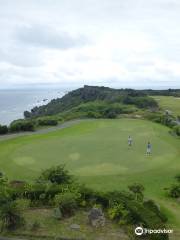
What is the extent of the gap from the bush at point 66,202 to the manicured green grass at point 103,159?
16.8 ft

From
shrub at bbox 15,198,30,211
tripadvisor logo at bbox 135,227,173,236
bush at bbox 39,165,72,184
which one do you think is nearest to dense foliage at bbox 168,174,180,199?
bush at bbox 39,165,72,184

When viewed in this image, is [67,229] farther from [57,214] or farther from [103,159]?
[103,159]

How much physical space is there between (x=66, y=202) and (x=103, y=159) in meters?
12.8

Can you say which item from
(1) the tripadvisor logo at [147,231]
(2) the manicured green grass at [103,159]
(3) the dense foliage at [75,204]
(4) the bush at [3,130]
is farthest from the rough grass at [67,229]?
(4) the bush at [3,130]

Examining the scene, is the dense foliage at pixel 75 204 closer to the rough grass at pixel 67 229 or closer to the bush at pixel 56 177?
the rough grass at pixel 67 229

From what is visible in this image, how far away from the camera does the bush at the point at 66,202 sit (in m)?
15.4

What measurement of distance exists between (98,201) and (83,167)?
8.89 meters

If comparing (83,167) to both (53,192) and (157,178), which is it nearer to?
(157,178)

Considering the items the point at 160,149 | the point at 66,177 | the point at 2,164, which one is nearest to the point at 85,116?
the point at 160,149

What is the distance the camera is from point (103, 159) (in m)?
27.9

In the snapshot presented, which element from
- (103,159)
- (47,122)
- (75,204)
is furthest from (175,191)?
(47,122)

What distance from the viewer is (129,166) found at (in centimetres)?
2592

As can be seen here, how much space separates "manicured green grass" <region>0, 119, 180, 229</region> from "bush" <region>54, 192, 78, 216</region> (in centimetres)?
513

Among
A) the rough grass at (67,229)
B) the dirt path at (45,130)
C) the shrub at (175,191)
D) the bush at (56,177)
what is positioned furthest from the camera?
the dirt path at (45,130)
